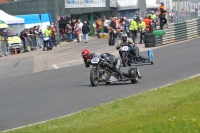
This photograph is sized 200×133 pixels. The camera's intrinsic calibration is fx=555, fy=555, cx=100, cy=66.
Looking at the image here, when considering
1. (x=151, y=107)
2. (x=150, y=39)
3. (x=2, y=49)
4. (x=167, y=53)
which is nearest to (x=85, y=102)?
(x=151, y=107)

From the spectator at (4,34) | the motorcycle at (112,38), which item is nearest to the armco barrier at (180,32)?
the motorcycle at (112,38)

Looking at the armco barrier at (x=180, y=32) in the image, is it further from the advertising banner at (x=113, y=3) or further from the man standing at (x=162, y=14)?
the advertising banner at (x=113, y=3)

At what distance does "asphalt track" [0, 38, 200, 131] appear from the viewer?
12.0 metres

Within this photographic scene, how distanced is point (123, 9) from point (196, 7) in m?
15.4

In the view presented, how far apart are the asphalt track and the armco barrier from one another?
22.2 ft

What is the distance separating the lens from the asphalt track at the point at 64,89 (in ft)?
39.3

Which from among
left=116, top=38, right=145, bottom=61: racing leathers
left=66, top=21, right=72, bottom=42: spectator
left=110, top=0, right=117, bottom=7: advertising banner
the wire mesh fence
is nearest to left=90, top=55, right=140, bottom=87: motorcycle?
left=116, top=38, right=145, bottom=61: racing leathers

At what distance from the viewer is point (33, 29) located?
1469 inches

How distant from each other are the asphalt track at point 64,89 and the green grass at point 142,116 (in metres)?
0.94

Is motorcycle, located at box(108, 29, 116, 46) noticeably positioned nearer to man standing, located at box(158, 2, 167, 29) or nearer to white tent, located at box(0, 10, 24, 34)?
man standing, located at box(158, 2, 167, 29)

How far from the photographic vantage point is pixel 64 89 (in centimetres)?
1582

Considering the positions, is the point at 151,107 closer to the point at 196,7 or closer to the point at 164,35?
the point at 164,35

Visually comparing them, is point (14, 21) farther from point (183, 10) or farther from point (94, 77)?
point (94, 77)

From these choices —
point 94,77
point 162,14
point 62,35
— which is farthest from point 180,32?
point 94,77
